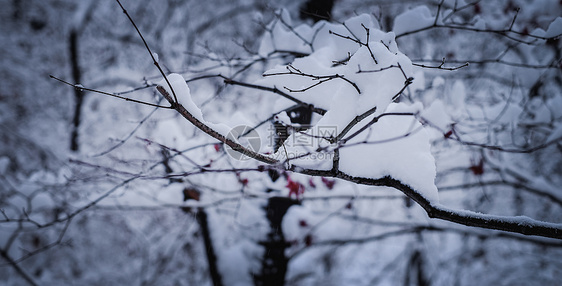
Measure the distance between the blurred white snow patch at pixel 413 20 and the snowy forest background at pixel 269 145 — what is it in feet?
0.04

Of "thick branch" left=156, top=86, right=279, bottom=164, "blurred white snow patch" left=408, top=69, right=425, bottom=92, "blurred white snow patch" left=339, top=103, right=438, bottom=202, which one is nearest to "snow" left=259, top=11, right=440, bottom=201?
"blurred white snow patch" left=339, top=103, right=438, bottom=202

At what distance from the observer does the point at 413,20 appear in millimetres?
1930

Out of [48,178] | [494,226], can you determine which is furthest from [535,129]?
[48,178]

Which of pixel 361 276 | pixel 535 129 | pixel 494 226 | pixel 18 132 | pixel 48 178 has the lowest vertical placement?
pixel 361 276

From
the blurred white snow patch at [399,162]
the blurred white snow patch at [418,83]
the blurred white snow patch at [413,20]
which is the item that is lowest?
the blurred white snow patch at [399,162]

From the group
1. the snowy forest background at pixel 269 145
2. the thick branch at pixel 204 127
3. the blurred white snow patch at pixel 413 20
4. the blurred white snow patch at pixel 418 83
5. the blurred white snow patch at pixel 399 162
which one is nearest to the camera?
the thick branch at pixel 204 127

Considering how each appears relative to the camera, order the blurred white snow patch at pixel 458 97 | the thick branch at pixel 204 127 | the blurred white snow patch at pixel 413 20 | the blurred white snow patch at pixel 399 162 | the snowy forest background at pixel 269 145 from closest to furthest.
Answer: the thick branch at pixel 204 127 → the blurred white snow patch at pixel 399 162 → the snowy forest background at pixel 269 145 → the blurred white snow patch at pixel 413 20 → the blurred white snow patch at pixel 458 97

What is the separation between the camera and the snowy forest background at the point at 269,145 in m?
1.53

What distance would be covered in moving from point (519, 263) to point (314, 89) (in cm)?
544

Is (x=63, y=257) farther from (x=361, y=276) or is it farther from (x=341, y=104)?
(x=341, y=104)

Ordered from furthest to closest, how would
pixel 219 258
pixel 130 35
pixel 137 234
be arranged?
pixel 137 234 < pixel 130 35 < pixel 219 258

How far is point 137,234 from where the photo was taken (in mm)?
5121

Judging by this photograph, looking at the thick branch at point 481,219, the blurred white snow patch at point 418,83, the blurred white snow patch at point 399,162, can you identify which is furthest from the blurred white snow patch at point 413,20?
the thick branch at point 481,219

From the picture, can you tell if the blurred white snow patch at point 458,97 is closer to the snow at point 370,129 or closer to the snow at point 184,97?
the snow at point 370,129
